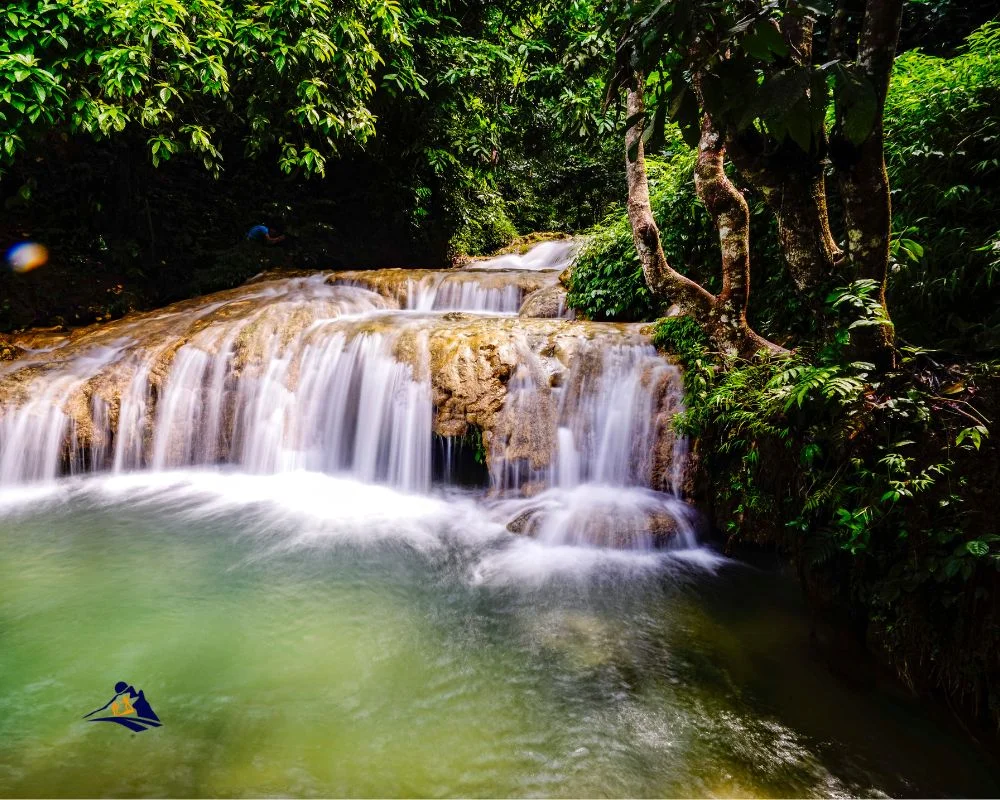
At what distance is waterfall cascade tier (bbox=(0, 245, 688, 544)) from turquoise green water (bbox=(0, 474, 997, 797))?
907 mm

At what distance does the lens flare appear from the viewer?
8.33m

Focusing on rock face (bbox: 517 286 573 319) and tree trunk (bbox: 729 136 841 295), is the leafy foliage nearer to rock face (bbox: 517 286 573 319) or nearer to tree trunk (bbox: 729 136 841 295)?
rock face (bbox: 517 286 573 319)

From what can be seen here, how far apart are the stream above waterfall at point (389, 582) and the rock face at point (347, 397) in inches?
1.2

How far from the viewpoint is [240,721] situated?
2641 mm

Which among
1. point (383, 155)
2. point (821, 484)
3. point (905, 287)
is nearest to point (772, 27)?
point (821, 484)

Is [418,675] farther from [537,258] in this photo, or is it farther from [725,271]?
[537,258]

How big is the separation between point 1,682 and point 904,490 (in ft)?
15.7

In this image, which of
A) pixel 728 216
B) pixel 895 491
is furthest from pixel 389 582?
pixel 728 216

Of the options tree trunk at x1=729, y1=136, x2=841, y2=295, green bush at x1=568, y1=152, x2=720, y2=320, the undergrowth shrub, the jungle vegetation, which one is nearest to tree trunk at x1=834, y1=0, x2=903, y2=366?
the jungle vegetation

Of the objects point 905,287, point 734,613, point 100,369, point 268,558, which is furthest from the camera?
point 100,369

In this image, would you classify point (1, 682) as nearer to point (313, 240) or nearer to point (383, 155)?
point (313, 240)

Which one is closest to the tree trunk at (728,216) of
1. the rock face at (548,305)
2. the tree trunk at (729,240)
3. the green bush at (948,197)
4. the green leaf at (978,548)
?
the tree trunk at (729,240)

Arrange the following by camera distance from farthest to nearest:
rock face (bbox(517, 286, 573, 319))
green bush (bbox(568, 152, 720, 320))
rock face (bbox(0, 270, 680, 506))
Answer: rock face (bbox(517, 286, 573, 319)), green bush (bbox(568, 152, 720, 320)), rock face (bbox(0, 270, 680, 506))

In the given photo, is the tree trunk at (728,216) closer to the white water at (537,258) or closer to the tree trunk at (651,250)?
the tree trunk at (651,250)
